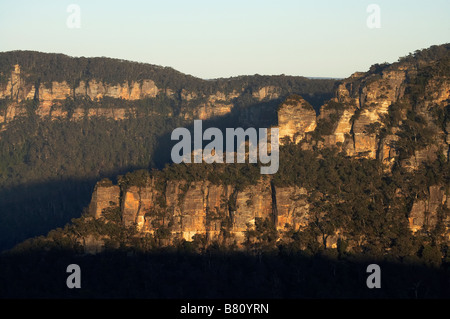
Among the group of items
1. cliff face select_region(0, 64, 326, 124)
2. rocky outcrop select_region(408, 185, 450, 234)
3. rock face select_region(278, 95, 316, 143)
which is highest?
cliff face select_region(0, 64, 326, 124)

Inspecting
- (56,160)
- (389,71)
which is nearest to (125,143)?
(56,160)

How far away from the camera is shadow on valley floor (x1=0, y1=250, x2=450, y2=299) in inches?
3201

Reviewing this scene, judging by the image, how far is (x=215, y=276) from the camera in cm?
8544

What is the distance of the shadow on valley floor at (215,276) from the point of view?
8131cm

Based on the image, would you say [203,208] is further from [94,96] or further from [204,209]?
[94,96]

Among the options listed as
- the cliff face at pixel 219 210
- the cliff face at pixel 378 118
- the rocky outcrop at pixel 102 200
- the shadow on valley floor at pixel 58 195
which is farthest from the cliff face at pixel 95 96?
the rocky outcrop at pixel 102 200

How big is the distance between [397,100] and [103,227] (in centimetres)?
3037

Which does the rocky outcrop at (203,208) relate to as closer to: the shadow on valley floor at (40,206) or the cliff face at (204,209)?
the cliff face at (204,209)

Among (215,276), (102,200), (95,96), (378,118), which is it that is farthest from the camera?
(95,96)

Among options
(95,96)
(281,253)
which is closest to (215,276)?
(281,253)

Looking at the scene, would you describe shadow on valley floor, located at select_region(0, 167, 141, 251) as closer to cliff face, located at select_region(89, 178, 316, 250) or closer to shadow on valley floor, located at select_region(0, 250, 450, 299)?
cliff face, located at select_region(89, 178, 316, 250)

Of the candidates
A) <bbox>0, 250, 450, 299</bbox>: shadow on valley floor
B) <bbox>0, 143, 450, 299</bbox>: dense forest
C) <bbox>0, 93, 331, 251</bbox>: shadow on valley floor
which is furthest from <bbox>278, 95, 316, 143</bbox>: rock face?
<bbox>0, 93, 331, 251</bbox>: shadow on valley floor

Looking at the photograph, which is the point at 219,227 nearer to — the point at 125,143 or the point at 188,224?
the point at 188,224

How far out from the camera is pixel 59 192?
452 ft
